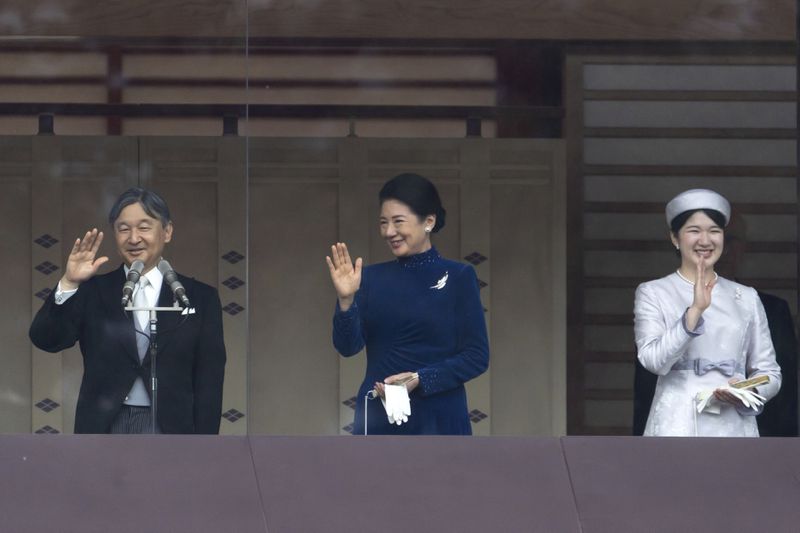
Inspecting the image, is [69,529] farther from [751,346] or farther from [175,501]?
[751,346]

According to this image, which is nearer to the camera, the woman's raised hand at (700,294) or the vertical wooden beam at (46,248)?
the woman's raised hand at (700,294)

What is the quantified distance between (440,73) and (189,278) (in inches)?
58.9


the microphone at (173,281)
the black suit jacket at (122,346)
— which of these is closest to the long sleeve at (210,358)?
the black suit jacket at (122,346)

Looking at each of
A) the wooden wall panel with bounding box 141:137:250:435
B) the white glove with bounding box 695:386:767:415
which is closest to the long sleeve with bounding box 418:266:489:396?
the wooden wall panel with bounding box 141:137:250:435

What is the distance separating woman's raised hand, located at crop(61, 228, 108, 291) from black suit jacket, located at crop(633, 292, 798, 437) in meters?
2.54

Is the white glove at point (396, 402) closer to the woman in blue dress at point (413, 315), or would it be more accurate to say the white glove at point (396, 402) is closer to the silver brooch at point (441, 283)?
the woman in blue dress at point (413, 315)

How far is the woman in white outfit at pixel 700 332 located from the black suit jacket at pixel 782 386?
0.04 meters

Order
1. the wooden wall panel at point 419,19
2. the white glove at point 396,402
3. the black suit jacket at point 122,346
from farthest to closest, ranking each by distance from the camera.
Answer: the wooden wall panel at point 419,19, the black suit jacket at point 122,346, the white glove at point 396,402

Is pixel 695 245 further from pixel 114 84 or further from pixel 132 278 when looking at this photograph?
pixel 114 84

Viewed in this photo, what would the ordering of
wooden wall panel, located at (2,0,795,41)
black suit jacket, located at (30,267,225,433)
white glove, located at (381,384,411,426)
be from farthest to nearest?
wooden wall panel, located at (2,0,795,41)
black suit jacket, located at (30,267,225,433)
white glove, located at (381,384,411,426)

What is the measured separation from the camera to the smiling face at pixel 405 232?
12195 mm

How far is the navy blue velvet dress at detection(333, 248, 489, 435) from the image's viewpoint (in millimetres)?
12172

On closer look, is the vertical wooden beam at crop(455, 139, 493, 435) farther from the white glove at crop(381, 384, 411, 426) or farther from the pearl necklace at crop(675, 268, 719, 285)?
the pearl necklace at crop(675, 268, 719, 285)

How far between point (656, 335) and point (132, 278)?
242 cm
